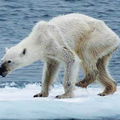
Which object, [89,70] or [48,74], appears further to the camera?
[48,74]

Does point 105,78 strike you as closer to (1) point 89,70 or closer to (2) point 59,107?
(1) point 89,70

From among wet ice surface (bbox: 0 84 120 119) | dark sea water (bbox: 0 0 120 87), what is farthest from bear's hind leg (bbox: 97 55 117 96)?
dark sea water (bbox: 0 0 120 87)

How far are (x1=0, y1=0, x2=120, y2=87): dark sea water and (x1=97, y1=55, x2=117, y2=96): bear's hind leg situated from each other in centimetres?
415

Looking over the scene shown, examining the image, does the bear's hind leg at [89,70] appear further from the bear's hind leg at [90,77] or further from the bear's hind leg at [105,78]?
the bear's hind leg at [105,78]

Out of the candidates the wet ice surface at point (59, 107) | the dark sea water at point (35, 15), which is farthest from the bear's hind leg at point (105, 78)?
the dark sea water at point (35, 15)

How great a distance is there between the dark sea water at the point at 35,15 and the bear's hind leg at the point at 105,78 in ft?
13.6

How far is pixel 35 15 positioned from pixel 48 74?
43.1ft

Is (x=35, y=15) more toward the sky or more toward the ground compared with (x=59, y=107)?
more toward the ground

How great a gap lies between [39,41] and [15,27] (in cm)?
1105

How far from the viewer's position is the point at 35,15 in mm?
24109

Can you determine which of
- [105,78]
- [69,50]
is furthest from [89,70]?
[69,50]

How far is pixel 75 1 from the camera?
28.2 metres

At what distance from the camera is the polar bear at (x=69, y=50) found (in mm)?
10586

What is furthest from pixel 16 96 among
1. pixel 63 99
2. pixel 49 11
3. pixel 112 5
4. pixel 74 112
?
pixel 112 5
